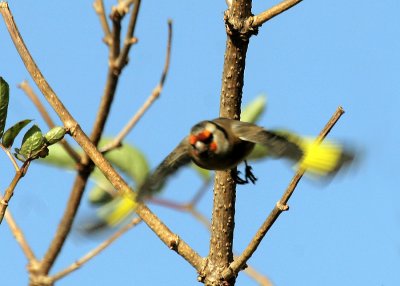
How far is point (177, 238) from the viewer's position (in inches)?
124

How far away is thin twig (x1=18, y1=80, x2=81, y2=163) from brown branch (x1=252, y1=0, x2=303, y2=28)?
1.29 meters

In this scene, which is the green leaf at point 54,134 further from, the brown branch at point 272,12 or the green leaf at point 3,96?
the brown branch at point 272,12

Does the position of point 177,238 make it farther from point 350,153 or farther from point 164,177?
point 350,153

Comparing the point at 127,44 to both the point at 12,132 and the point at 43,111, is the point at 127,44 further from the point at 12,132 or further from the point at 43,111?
the point at 12,132

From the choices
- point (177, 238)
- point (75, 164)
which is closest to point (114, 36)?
point (75, 164)

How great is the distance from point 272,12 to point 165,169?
833 mm

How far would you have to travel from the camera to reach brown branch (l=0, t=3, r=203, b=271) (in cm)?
313

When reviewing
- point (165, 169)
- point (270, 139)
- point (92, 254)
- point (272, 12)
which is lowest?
point (92, 254)

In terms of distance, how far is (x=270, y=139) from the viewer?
3230 millimetres

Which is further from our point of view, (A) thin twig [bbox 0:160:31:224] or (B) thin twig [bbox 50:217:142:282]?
(B) thin twig [bbox 50:217:142:282]

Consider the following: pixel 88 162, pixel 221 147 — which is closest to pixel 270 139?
pixel 221 147

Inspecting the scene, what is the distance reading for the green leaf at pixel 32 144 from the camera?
2.72m

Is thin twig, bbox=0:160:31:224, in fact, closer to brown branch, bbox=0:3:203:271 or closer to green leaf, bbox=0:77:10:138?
green leaf, bbox=0:77:10:138

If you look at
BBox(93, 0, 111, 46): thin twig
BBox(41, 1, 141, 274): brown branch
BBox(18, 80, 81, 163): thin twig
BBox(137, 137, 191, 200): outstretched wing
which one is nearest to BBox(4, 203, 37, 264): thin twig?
BBox(41, 1, 141, 274): brown branch
